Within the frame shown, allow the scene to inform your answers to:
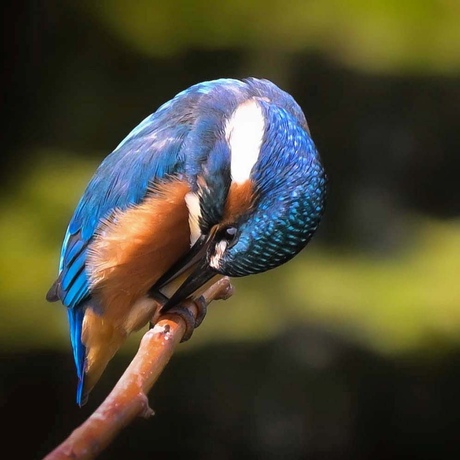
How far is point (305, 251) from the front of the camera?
139cm

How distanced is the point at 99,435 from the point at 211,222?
14.1 inches

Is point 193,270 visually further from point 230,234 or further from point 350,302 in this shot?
point 350,302

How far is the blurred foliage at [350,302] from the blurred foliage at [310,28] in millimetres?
295

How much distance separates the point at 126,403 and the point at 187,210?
0.34 m

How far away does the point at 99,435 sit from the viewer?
452 millimetres

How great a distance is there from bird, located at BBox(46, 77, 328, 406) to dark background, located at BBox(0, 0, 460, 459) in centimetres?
35

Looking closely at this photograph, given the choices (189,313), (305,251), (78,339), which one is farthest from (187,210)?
(305,251)

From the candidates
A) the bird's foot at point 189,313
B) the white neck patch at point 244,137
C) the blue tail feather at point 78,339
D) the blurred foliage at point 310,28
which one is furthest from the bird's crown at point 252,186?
the blurred foliage at point 310,28

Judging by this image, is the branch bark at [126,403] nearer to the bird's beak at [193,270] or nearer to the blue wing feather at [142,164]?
→ the bird's beak at [193,270]

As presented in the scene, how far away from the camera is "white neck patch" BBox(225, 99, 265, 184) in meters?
0.79

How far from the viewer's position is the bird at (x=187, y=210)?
76cm

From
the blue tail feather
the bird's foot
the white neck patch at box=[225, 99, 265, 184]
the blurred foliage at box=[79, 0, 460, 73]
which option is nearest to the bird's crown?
the white neck patch at box=[225, 99, 265, 184]

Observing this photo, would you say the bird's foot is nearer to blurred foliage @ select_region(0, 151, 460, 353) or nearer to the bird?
the bird

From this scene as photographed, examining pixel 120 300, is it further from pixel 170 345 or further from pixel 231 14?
pixel 231 14
